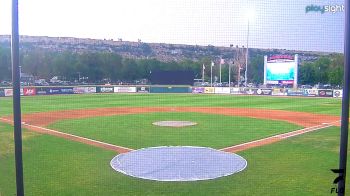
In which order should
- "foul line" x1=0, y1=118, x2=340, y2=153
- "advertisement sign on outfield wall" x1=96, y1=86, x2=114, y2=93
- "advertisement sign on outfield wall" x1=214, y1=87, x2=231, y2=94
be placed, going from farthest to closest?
"advertisement sign on outfield wall" x1=214, y1=87, x2=231, y2=94
"advertisement sign on outfield wall" x1=96, y1=86, x2=114, y2=93
"foul line" x1=0, y1=118, x2=340, y2=153

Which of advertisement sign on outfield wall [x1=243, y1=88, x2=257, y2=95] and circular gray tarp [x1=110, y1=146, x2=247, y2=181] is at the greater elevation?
advertisement sign on outfield wall [x1=243, y1=88, x2=257, y2=95]

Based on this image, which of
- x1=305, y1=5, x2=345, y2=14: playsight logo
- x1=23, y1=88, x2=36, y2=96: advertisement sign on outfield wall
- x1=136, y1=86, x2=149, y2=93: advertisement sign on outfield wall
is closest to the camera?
x1=305, y1=5, x2=345, y2=14: playsight logo

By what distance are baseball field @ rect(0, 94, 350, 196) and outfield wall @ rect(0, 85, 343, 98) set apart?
10.9 m

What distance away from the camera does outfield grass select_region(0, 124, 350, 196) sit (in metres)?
4.34

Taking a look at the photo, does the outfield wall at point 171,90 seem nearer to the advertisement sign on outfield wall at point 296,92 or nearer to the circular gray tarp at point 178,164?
the advertisement sign on outfield wall at point 296,92

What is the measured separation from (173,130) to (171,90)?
17.5 metres

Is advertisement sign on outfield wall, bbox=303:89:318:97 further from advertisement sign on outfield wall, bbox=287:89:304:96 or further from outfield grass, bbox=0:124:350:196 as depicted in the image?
outfield grass, bbox=0:124:350:196

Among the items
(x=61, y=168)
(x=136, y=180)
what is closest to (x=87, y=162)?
(x=61, y=168)

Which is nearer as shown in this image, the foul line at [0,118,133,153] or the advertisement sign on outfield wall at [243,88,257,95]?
the foul line at [0,118,133,153]

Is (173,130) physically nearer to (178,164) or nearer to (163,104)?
(178,164)

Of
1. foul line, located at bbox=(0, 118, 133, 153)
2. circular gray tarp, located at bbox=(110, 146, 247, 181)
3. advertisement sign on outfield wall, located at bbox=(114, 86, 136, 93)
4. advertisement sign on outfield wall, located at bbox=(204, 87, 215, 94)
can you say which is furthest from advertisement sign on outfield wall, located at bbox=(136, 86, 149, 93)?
circular gray tarp, located at bbox=(110, 146, 247, 181)

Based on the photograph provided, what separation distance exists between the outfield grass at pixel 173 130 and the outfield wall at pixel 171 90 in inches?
466

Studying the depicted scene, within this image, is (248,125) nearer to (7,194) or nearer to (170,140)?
(170,140)

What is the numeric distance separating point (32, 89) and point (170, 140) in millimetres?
16583
